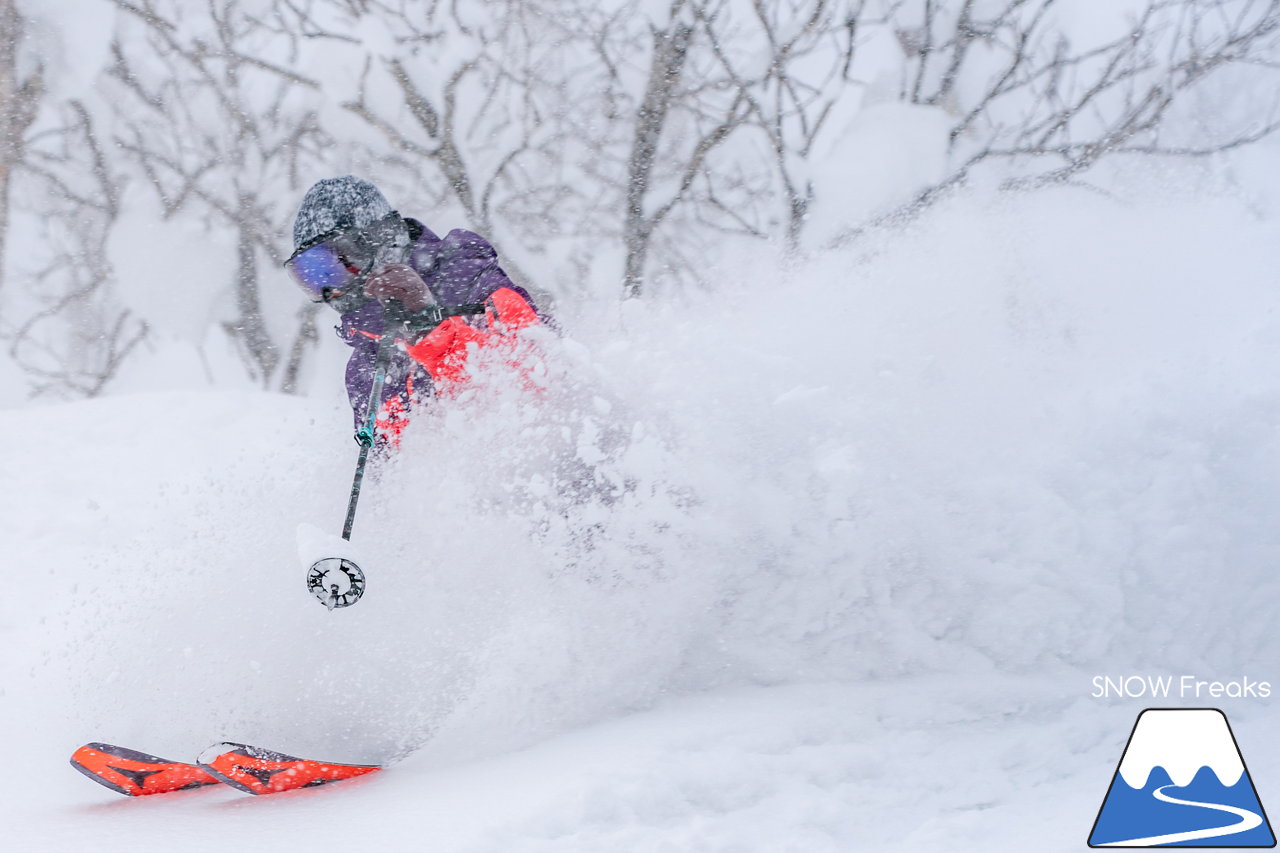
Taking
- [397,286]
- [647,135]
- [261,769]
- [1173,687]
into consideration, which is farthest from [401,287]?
[647,135]

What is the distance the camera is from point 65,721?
3334 mm

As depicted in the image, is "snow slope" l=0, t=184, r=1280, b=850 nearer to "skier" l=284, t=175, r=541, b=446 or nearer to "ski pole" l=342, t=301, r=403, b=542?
"skier" l=284, t=175, r=541, b=446

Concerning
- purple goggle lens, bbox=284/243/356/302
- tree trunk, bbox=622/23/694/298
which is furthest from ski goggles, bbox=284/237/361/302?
tree trunk, bbox=622/23/694/298

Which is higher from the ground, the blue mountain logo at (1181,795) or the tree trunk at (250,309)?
the tree trunk at (250,309)

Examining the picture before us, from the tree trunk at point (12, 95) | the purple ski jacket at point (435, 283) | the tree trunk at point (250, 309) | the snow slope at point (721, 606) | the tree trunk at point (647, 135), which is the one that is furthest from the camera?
the tree trunk at point (250, 309)

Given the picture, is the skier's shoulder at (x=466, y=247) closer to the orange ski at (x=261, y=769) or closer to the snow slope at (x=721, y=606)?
the snow slope at (x=721, y=606)

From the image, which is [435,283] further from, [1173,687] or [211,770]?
[1173,687]

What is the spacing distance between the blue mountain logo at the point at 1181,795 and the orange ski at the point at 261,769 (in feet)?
6.99

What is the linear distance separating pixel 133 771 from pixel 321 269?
1.69m

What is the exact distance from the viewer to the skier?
314 cm

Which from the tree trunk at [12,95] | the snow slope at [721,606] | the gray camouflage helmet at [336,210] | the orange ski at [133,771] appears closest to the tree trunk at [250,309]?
the tree trunk at [12,95]

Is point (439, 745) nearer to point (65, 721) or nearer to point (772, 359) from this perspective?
point (65, 721)

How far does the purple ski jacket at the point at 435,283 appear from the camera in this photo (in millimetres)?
3309

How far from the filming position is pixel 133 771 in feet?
8.88
